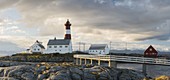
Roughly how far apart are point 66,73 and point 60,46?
62851mm

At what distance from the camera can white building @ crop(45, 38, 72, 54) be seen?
314 ft

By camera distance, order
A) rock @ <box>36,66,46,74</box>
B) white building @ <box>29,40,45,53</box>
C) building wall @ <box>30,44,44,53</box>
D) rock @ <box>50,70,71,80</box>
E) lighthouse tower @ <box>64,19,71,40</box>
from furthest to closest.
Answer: building wall @ <box>30,44,44,53</box>
white building @ <box>29,40,45,53</box>
lighthouse tower @ <box>64,19,71,40</box>
rock @ <box>36,66,46,74</box>
rock @ <box>50,70,71,80</box>

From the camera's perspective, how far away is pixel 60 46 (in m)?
96.2

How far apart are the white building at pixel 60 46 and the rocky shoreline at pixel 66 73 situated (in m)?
59.1

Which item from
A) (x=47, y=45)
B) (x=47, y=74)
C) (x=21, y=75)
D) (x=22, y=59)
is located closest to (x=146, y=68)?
(x=47, y=74)

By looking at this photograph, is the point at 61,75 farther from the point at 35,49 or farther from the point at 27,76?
the point at 35,49

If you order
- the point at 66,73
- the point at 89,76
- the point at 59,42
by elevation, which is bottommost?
the point at 89,76

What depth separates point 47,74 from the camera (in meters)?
34.0

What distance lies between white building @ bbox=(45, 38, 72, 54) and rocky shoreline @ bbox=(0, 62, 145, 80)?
59141 mm

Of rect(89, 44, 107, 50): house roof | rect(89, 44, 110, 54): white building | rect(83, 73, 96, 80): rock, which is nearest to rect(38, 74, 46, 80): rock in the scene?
rect(83, 73, 96, 80): rock

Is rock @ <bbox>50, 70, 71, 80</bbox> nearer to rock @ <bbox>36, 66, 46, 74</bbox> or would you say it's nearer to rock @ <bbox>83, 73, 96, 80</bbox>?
rock @ <bbox>83, 73, 96, 80</bbox>

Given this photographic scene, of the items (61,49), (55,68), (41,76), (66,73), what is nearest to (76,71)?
(66,73)

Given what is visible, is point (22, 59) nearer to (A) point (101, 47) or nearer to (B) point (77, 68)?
(A) point (101, 47)

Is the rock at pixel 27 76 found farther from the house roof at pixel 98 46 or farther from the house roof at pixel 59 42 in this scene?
the house roof at pixel 98 46
